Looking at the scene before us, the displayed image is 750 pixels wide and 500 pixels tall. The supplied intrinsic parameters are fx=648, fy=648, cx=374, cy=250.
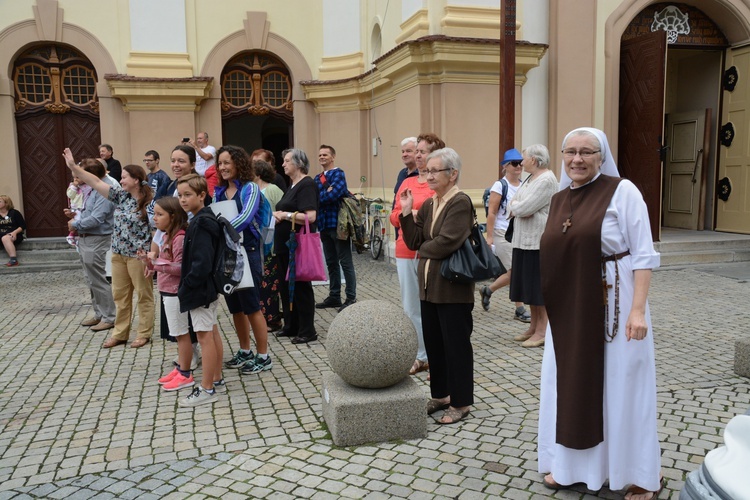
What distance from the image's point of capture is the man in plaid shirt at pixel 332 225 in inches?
304

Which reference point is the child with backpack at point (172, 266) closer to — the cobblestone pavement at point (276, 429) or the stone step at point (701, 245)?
the cobblestone pavement at point (276, 429)

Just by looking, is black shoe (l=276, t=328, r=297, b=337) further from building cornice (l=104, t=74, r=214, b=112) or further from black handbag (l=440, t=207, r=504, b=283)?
building cornice (l=104, t=74, r=214, b=112)

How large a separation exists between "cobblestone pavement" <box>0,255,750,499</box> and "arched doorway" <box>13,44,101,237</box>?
7477mm

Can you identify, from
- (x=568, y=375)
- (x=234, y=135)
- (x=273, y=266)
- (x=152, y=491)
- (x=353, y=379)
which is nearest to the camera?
(x=568, y=375)

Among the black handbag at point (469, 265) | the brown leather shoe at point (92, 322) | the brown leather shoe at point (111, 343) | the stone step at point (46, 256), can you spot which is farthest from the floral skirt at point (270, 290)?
the stone step at point (46, 256)

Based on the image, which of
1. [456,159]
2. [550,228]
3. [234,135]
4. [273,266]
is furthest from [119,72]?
[550,228]

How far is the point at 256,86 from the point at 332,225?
7.70 metres

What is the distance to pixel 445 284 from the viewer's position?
4086 millimetres

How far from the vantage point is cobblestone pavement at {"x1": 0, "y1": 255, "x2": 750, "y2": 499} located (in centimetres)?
354

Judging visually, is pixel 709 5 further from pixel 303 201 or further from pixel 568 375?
pixel 568 375

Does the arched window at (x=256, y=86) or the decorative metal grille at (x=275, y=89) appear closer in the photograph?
the arched window at (x=256, y=86)

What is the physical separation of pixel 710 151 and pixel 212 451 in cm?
1188

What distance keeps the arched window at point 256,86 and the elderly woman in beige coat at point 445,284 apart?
1090 centimetres

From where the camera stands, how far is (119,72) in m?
13.4
